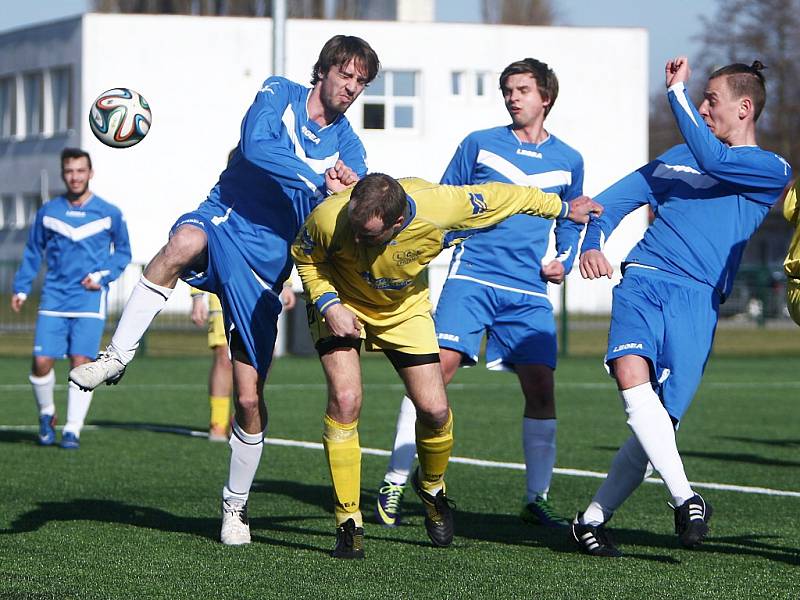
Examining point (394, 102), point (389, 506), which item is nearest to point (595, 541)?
point (389, 506)

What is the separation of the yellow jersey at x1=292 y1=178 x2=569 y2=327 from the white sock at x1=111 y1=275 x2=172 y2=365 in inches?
33.6

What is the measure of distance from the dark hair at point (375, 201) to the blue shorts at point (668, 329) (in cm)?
124

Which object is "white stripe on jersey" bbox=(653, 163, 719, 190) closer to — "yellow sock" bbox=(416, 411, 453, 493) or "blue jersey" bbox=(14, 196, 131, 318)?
"yellow sock" bbox=(416, 411, 453, 493)

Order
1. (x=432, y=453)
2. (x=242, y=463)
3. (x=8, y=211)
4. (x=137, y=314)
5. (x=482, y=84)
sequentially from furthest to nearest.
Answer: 1. (x=8, y=211)
2. (x=482, y=84)
3. (x=242, y=463)
4. (x=432, y=453)
5. (x=137, y=314)

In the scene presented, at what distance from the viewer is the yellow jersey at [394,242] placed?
6.32 meters

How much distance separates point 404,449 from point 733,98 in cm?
267

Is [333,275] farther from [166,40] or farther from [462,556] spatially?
[166,40]

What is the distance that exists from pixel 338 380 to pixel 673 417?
154cm

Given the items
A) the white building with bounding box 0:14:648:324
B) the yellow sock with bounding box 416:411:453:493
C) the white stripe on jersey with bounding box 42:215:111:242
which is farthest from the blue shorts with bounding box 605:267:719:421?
the white building with bounding box 0:14:648:324

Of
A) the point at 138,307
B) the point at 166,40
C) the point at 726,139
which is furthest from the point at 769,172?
the point at 166,40

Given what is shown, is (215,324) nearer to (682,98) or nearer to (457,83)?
(682,98)

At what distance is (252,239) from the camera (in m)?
6.96

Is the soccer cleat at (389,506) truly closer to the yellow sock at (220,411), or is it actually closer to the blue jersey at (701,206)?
the blue jersey at (701,206)

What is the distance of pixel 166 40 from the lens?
138 feet
